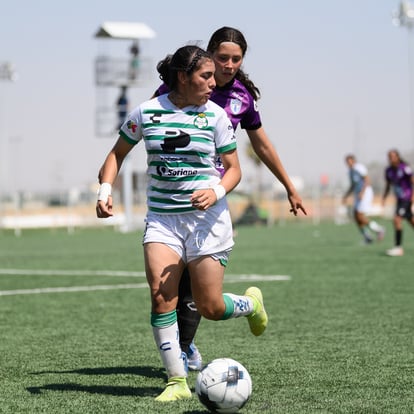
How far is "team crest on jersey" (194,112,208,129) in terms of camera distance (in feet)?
17.9

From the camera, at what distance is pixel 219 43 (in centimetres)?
607

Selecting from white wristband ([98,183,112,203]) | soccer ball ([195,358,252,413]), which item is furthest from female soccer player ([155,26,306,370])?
soccer ball ([195,358,252,413])

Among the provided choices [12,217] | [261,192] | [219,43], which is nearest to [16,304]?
[219,43]

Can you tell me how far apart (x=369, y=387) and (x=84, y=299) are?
20.2 ft

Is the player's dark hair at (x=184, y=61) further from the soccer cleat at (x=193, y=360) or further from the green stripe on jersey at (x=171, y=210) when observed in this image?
the soccer cleat at (x=193, y=360)

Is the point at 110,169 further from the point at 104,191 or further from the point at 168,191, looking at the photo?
the point at 168,191

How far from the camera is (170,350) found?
549cm

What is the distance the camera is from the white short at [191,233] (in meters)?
5.50

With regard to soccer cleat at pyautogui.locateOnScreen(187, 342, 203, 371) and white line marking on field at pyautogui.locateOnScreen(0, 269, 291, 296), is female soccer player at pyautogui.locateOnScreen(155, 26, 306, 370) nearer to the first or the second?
soccer cleat at pyautogui.locateOnScreen(187, 342, 203, 371)

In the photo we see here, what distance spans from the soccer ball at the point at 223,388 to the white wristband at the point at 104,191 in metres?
1.11

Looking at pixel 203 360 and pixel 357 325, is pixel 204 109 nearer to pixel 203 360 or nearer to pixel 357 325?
pixel 203 360

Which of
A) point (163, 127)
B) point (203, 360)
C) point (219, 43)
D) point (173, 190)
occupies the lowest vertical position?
point (203, 360)

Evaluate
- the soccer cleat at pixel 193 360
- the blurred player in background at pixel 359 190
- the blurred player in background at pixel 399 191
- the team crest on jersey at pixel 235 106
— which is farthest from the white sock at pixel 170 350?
the blurred player in background at pixel 359 190

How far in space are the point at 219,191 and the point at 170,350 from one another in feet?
3.15
